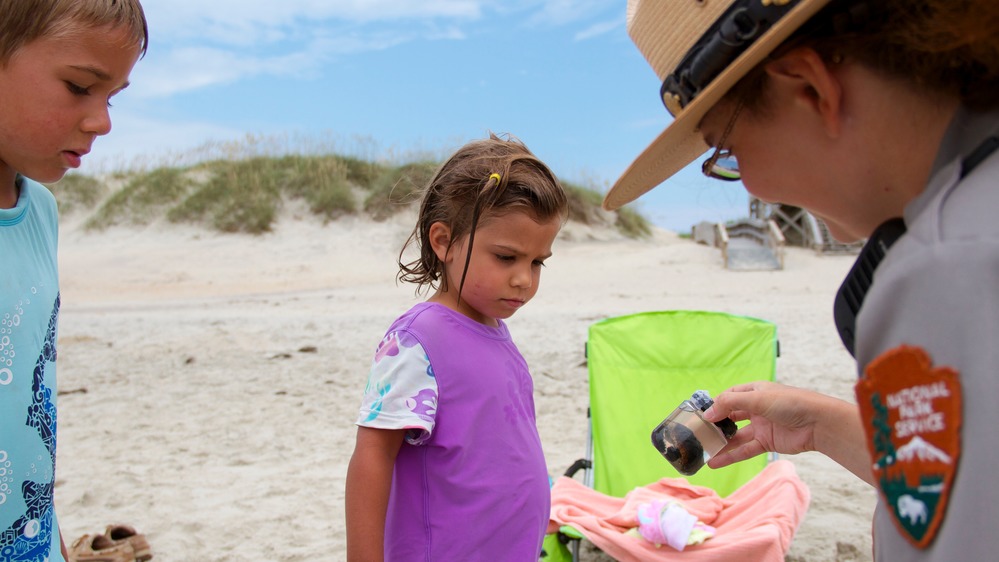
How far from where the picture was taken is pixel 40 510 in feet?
5.24

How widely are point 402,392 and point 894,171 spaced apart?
1219 millimetres

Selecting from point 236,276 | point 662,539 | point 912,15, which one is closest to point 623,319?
point 662,539

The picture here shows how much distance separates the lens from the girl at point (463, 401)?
1.78 m

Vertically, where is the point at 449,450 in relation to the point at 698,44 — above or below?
below

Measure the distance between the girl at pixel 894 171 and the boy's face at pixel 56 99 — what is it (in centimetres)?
114

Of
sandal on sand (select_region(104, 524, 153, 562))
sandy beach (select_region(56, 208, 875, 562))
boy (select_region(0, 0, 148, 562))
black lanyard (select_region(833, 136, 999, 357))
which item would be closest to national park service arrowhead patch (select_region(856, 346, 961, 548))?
black lanyard (select_region(833, 136, 999, 357))

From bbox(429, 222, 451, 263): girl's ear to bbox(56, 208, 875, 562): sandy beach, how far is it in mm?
2218

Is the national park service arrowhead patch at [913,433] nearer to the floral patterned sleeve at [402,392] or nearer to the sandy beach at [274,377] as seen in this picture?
the floral patterned sleeve at [402,392]

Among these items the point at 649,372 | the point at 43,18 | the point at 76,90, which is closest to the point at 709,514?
the point at 649,372

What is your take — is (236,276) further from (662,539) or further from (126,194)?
(662,539)

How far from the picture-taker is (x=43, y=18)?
1517mm

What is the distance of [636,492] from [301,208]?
18456 mm

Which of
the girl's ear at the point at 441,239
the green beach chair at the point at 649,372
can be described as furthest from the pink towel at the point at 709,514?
the girl's ear at the point at 441,239

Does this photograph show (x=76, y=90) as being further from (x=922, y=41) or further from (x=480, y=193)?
(x=922, y=41)
